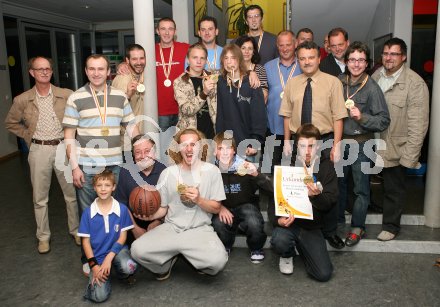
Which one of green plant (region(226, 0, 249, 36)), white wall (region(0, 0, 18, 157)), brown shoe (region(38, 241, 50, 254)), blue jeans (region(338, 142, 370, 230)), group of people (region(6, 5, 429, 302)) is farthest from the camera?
white wall (region(0, 0, 18, 157))

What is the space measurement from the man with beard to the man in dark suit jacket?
1.89 m

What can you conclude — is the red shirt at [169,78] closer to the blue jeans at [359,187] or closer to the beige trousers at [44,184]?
the beige trousers at [44,184]

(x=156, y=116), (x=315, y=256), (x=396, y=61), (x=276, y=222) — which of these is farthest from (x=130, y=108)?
(x=396, y=61)

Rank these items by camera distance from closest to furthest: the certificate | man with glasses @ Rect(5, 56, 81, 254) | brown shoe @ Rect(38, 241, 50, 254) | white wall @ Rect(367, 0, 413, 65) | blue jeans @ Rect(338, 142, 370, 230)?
1. the certificate
2. blue jeans @ Rect(338, 142, 370, 230)
3. man with glasses @ Rect(5, 56, 81, 254)
4. brown shoe @ Rect(38, 241, 50, 254)
5. white wall @ Rect(367, 0, 413, 65)

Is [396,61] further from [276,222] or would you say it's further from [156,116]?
[156,116]

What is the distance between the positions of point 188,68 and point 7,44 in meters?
7.45

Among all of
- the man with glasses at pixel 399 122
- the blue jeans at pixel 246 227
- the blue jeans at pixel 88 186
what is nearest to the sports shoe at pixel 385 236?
the man with glasses at pixel 399 122

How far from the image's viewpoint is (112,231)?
10.6 feet

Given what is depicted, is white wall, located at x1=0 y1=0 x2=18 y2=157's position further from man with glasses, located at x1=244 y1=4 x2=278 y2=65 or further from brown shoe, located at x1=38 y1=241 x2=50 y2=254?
man with glasses, located at x1=244 y1=4 x2=278 y2=65

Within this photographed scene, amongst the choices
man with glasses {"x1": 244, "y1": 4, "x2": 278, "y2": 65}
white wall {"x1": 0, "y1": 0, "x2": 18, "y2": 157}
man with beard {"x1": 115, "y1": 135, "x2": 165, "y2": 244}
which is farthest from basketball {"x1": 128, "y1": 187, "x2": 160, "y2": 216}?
white wall {"x1": 0, "y1": 0, "x2": 18, "y2": 157}

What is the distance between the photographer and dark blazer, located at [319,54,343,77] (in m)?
4.14

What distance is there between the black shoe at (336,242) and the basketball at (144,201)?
1569mm

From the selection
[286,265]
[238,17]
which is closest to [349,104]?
[286,265]

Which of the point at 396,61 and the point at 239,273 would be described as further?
the point at 396,61
